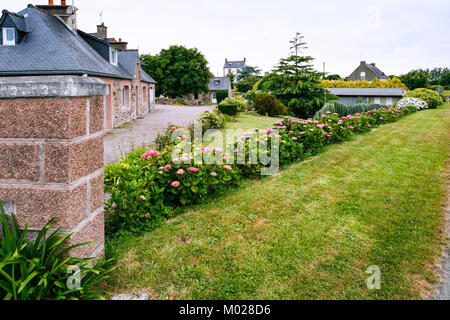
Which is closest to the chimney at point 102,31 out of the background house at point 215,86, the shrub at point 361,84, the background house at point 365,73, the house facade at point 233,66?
the shrub at point 361,84

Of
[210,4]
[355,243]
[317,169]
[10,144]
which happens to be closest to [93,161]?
[10,144]

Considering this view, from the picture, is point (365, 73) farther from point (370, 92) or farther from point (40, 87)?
point (40, 87)

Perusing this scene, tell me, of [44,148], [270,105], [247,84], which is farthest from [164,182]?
[247,84]

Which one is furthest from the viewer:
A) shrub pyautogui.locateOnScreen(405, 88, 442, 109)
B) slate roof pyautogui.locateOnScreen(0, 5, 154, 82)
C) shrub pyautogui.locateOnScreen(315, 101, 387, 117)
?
shrub pyautogui.locateOnScreen(405, 88, 442, 109)

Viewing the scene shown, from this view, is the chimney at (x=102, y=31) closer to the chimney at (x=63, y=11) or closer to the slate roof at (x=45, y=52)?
the chimney at (x=63, y=11)

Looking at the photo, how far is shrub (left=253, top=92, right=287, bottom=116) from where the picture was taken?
24.0 m

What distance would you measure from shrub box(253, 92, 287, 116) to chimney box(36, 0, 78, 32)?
14221mm

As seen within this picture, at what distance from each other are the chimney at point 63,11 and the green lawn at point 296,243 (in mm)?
14481

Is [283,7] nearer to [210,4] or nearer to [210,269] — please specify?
[210,4]

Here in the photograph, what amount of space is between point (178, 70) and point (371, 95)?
26319mm

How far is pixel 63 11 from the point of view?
575 inches

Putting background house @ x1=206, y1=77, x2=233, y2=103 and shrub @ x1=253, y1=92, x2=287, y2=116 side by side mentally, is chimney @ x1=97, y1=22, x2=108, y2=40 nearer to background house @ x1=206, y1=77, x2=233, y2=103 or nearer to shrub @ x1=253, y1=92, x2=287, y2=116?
shrub @ x1=253, y1=92, x2=287, y2=116

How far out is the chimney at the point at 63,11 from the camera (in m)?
14.5

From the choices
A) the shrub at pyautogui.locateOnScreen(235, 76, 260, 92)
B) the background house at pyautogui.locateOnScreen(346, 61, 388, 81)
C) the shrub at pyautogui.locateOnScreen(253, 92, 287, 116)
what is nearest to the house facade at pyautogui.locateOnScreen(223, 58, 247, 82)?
the shrub at pyautogui.locateOnScreen(235, 76, 260, 92)
